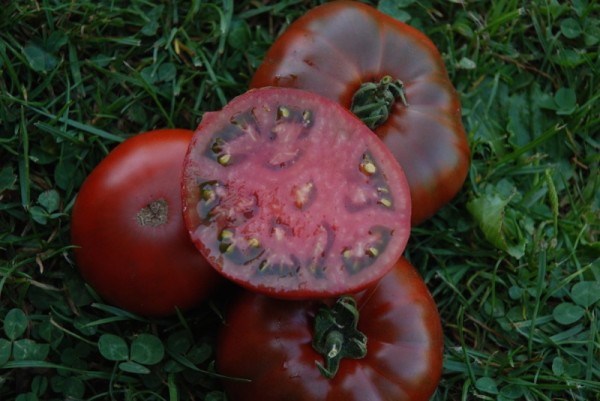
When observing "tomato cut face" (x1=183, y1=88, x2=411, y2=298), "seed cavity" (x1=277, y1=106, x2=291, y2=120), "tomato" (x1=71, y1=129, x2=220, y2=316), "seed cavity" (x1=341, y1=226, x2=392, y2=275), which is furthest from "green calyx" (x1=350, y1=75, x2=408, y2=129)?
"tomato" (x1=71, y1=129, x2=220, y2=316)

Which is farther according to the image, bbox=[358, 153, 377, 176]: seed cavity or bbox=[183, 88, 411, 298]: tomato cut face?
bbox=[358, 153, 377, 176]: seed cavity

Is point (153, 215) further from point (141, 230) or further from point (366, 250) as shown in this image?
point (366, 250)

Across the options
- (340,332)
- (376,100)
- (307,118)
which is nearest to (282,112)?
(307,118)

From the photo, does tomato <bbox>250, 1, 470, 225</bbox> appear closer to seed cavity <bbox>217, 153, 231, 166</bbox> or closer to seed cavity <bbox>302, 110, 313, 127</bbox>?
seed cavity <bbox>302, 110, 313, 127</bbox>

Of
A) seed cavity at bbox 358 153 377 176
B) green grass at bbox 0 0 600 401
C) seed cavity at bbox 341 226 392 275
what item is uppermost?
seed cavity at bbox 358 153 377 176

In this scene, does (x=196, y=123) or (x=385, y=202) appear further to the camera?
(x=196, y=123)

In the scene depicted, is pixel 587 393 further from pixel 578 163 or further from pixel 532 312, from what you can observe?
pixel 578 163

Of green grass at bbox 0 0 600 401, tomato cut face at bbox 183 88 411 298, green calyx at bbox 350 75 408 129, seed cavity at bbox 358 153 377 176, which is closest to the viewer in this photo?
tomato cut face at bbox 183 88 411 298
